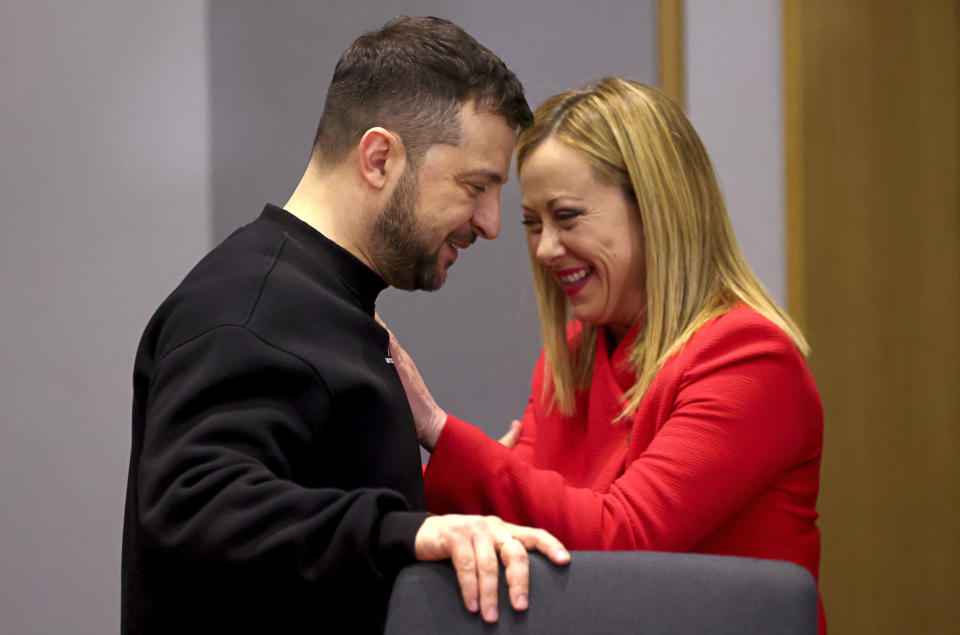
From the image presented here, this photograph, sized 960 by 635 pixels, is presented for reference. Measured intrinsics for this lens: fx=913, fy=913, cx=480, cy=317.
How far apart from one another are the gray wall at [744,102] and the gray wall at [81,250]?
3.45 feet

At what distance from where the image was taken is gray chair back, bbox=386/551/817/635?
2.59 ft

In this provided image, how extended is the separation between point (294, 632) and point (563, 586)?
11.0 inches

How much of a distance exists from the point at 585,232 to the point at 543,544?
0.74 m

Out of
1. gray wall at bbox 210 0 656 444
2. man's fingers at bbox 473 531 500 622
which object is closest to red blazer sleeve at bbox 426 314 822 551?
man's fingers at bbox 473 531 500 622

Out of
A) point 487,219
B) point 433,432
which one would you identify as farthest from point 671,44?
point 433,432

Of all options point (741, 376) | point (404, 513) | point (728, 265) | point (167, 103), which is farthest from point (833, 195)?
point (404, 513)

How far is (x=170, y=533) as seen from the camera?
2.59 feet

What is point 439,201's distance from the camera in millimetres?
1109

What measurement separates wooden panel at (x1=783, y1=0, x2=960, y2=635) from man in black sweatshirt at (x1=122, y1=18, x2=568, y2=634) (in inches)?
42.6

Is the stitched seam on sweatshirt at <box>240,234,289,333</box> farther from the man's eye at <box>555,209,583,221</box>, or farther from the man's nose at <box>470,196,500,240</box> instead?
the man's eye at <box>555,209,583,221</box>

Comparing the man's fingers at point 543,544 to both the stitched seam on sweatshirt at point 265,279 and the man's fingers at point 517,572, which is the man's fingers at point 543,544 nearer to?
the man's fingers at point 517,572

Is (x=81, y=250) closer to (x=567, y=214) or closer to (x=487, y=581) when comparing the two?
(x=567, y=214)

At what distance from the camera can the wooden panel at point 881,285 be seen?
6.61ft

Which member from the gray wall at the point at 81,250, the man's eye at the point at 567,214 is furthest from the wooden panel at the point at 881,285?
the gray wall at the point at 81,250
